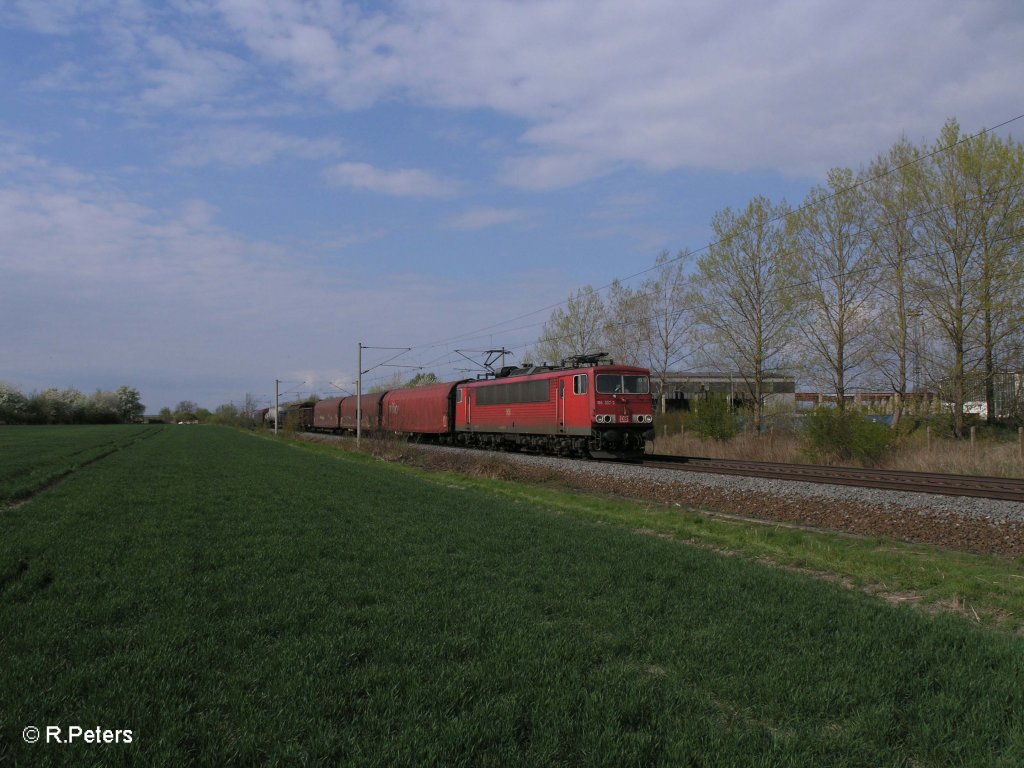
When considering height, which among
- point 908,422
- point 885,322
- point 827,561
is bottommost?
point 827,561

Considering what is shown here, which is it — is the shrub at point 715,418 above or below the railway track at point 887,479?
above

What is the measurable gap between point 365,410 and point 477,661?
170ft

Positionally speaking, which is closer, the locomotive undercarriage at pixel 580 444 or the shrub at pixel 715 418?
the locomotive undercarriage at pixel 580 444

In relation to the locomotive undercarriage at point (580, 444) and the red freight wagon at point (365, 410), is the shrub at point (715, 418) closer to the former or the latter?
the locomotive undercarriage at point (580, 444)

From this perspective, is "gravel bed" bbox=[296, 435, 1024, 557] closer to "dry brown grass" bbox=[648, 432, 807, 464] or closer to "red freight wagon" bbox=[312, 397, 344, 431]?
"dry brown grass" bbox=[648, 432, 807, 464]

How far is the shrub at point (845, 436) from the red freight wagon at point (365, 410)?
33.7m

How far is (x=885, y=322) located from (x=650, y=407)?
41.8 feet

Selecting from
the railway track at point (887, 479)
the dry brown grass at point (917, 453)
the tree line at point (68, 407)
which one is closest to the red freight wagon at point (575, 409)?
the railway track at point (887, 479)

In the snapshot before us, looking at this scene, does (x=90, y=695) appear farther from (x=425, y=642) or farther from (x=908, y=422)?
(x=908, y=422)

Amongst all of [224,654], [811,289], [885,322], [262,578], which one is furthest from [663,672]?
[811,289]

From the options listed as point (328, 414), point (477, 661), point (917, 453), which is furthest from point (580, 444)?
point (328, 414)

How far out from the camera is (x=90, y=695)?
406 centimetres

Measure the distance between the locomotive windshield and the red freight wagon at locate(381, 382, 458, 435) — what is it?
15926 mm

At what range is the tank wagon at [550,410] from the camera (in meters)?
24.7
